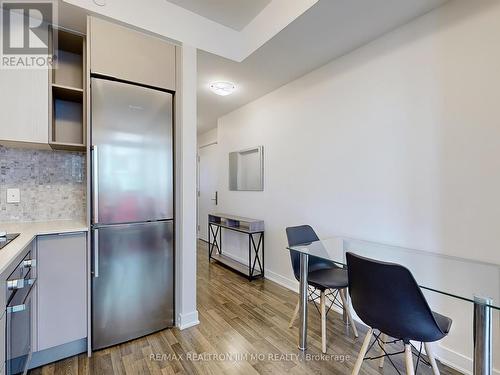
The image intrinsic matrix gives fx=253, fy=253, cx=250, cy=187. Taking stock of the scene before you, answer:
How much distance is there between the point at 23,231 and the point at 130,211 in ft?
2.27

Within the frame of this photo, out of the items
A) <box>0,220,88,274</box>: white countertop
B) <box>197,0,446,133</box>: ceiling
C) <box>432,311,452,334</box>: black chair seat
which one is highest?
<box>197,0,446,133</box>: ceiling

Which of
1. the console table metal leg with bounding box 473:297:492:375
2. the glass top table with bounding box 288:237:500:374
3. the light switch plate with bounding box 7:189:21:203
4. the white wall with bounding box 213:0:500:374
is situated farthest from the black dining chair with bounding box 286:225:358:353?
the light switch plate with bounding box 7:189:21:203

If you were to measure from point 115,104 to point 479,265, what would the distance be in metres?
2.79

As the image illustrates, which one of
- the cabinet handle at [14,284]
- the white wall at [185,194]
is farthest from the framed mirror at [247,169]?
the cabinet handle at [14,284]

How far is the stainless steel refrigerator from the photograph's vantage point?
194 cm

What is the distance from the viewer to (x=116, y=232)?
6.58 feet

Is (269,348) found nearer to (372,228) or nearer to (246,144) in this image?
(372,228)

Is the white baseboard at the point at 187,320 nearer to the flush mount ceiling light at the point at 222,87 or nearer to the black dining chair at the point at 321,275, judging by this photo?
the black dining chair at the point at 321,275

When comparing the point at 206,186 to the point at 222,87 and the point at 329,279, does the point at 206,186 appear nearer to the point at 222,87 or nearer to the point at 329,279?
the point at 222,87

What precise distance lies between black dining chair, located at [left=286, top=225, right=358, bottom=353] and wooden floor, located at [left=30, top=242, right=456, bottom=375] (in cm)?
16

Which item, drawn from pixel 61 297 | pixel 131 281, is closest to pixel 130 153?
pixel 131 281

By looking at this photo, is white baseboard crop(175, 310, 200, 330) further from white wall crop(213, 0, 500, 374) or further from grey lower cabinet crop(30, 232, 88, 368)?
white wall crop(213, 0, 500, 374)

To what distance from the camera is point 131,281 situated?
6.79ft

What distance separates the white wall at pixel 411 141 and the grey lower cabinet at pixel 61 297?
86.6 inches
